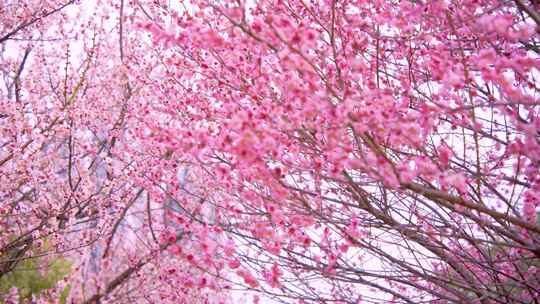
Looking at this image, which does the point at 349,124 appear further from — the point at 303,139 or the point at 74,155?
the point at 74,155

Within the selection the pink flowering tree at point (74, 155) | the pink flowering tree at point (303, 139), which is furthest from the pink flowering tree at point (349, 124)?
the pink flowering tree at point (74, 155)

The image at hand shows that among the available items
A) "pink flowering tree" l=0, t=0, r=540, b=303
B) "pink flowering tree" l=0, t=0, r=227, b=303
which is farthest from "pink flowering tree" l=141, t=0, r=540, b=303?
"pink flowering tree" l=0, t=0, r=227, b=303

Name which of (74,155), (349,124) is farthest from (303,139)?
(74,155)

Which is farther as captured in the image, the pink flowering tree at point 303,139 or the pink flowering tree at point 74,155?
the pink flowering tree at point 74,155

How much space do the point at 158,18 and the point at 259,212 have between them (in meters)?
1.97

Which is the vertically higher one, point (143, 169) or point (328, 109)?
point (143, 169)

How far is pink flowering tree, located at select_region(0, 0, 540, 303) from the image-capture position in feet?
7.64

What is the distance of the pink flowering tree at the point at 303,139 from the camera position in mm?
2328

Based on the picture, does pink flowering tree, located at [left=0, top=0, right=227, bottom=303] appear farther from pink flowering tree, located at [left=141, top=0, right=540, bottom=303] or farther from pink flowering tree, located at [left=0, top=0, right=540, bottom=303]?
pink flowering tree, located at [left=141, top=0, right=540, bottom=303]

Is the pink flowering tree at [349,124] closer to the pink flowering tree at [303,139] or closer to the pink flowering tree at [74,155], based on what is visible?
the pink flowering tree at [303,139]

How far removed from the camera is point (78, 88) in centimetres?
542

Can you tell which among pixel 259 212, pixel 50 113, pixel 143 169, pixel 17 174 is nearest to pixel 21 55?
pixel 50 113

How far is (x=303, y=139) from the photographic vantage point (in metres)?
3.13

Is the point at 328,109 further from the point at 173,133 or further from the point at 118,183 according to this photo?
the point at 118,183
